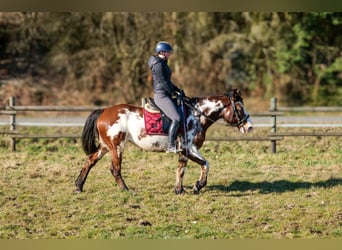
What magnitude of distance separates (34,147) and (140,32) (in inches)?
416

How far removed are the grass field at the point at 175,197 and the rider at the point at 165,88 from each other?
1160 mm

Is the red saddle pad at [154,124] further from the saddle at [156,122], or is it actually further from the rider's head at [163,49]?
the rider's head at [163,49]

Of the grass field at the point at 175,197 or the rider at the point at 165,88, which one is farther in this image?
the rider at the point at 165,88

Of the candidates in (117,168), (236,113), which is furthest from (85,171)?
(236,113)

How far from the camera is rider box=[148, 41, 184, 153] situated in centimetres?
1005

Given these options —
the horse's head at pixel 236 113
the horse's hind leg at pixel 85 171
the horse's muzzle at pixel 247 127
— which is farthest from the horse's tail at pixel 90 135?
the horse's muzzle at pixel 247 127

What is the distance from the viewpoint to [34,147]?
51.9ft

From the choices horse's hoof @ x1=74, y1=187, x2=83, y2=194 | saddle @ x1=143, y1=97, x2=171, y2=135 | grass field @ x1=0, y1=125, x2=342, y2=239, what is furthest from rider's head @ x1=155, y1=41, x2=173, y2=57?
horse's hoof @ x1=74, y1=187, x2=83, y2=194

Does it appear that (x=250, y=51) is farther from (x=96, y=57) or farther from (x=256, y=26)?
(x=96, y=57)

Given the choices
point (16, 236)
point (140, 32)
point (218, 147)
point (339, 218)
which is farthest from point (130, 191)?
point (140, 32)

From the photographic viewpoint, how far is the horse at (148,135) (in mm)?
10500

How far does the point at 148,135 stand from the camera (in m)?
10.4

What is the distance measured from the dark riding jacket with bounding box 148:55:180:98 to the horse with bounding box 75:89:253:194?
0.61m

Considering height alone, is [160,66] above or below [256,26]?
below
